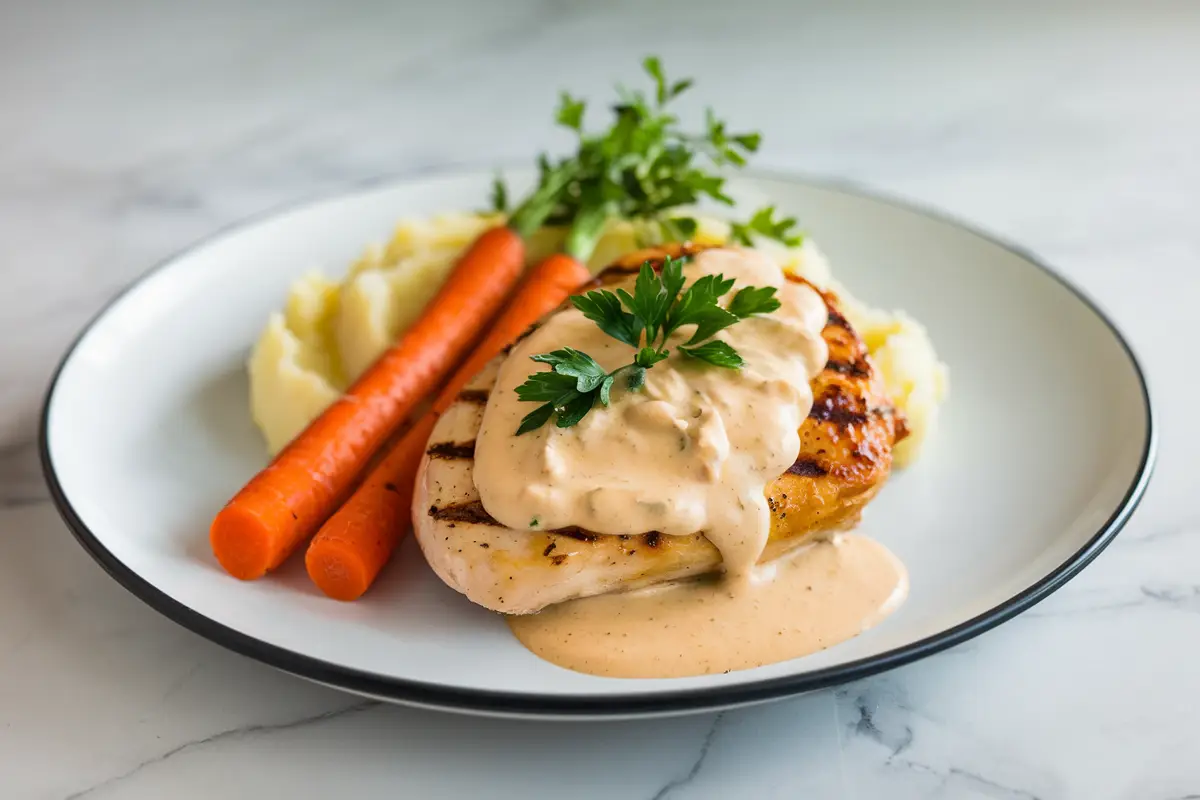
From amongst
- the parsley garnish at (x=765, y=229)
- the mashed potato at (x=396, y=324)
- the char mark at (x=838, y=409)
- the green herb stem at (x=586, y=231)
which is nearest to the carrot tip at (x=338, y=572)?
the mashed potato at (x=396, y=324)

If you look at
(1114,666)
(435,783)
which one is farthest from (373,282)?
(1114,666)

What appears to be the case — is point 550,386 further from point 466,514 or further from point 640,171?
point 640,171

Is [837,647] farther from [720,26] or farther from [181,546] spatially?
[720,26]

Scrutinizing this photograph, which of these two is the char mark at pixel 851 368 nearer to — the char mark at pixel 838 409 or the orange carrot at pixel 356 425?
the char mark at pixel 838 409

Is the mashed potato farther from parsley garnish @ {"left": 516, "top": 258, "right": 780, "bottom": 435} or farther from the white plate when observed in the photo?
parsley garnish @ {"left": 516, "top": 258, "right": 780, "bottom": 435}

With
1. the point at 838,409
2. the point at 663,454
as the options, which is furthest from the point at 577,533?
the point at 838,409

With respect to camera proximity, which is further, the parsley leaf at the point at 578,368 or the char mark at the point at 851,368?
the char mark at the point at 851,368
